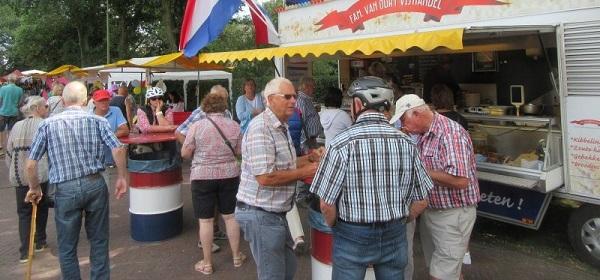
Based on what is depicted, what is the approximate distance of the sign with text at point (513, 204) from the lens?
15.7 ft

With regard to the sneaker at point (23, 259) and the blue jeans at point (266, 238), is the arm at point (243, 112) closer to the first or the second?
the sneaker at point (23, 259)

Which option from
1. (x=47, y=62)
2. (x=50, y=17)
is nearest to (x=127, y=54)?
(x=50, y=17)

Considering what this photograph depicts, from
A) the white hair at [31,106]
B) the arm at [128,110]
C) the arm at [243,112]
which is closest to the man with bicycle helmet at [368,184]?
the white hair at [31,106]

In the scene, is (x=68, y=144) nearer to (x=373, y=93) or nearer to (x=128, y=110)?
(x=373, y=93)

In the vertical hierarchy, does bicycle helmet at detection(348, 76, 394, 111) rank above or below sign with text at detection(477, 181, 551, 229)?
above

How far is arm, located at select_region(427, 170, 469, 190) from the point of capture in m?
2.96

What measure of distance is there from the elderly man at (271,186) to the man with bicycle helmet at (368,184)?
1.56ft

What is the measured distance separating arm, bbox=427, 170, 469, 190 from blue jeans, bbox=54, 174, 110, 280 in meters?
2.49

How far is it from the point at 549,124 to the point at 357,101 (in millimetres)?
3238

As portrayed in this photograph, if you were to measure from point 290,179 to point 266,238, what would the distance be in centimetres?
39

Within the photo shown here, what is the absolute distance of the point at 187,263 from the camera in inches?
190

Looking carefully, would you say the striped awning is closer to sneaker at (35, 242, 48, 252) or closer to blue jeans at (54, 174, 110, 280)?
blue jeans at (54, 174, 110, 280)

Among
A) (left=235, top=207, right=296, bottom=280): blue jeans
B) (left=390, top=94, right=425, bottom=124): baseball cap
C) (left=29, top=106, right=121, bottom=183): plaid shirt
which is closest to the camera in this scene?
(left=235, top=207, right=296, bottom=280): blue jeans

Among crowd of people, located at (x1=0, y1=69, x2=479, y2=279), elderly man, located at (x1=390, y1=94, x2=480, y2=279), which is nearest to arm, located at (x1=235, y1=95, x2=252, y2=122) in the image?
crowd of people, located at (x1=0, y1=69, x2=479, y2=279)
